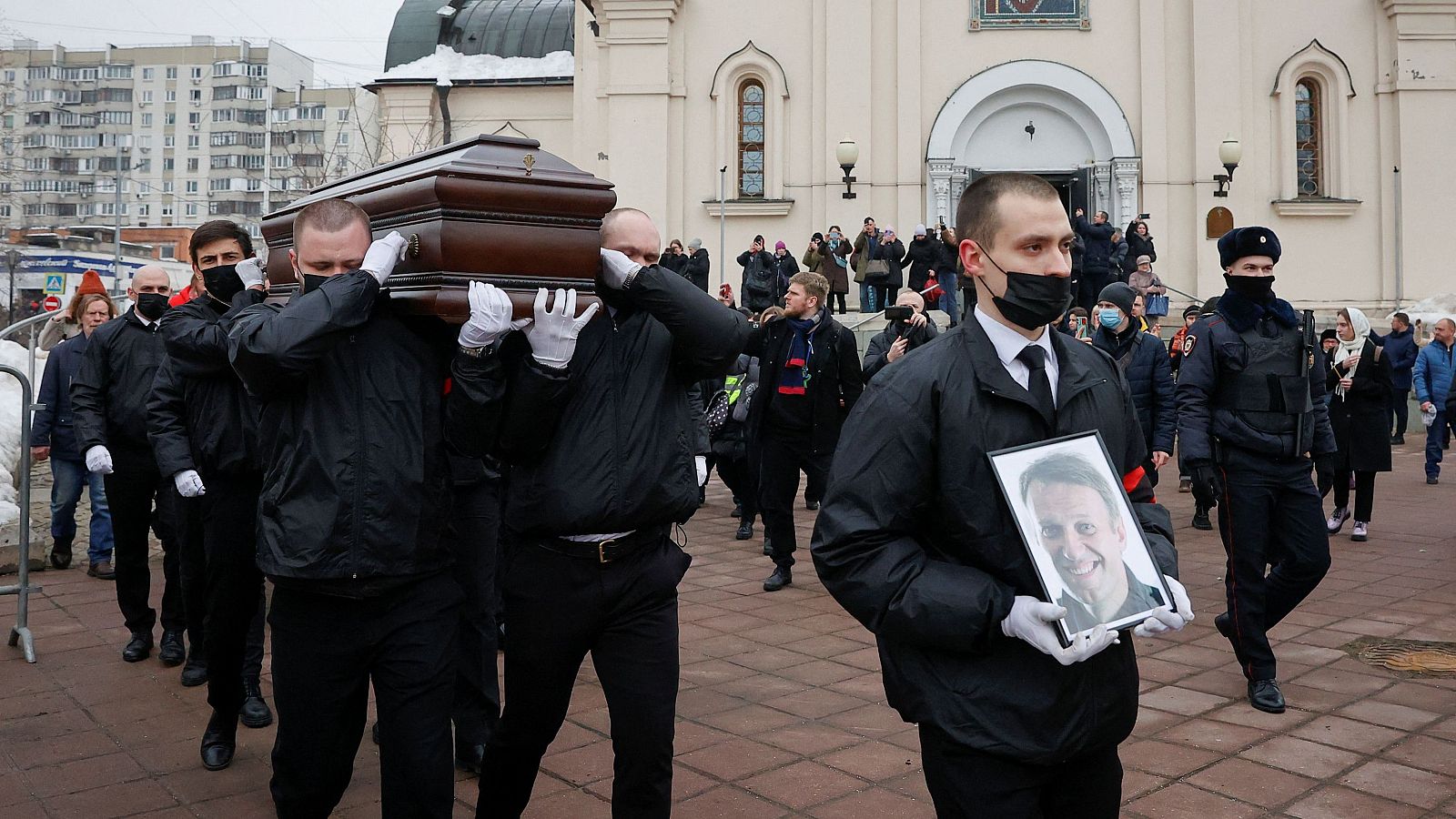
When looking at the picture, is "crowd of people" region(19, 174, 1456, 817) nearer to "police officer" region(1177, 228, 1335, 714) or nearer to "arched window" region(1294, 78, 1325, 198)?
"police officer" region(1177, 228, 1335, 714)

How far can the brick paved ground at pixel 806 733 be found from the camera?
14.3 feet

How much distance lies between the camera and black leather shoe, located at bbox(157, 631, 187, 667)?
6.35 meters

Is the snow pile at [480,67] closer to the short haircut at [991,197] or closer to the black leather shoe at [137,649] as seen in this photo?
the black leather shoe at [137,649]

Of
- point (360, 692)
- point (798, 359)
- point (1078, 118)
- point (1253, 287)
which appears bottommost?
point (360, 692)

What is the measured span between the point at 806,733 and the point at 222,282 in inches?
122

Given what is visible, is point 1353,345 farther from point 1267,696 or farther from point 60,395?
point 60,395

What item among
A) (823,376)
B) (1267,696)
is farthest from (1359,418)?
(1267,696)

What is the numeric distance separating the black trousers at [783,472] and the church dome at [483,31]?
25.8 m

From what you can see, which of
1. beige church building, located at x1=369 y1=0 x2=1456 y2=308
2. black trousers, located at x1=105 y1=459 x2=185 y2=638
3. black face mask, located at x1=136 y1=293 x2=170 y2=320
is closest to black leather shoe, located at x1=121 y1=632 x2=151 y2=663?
black trousers, located at x1=105 y1=459 x2=185 y2=638

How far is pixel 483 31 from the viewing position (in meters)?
32.8

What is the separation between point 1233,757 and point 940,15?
73.3ft

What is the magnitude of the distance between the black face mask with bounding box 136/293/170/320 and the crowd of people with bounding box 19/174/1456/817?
0.69m

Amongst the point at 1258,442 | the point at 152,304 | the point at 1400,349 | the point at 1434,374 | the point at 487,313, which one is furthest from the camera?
the point at 1400,349

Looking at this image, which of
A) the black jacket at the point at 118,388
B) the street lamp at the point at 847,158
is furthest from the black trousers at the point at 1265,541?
the street lamp at the point at 847,158
